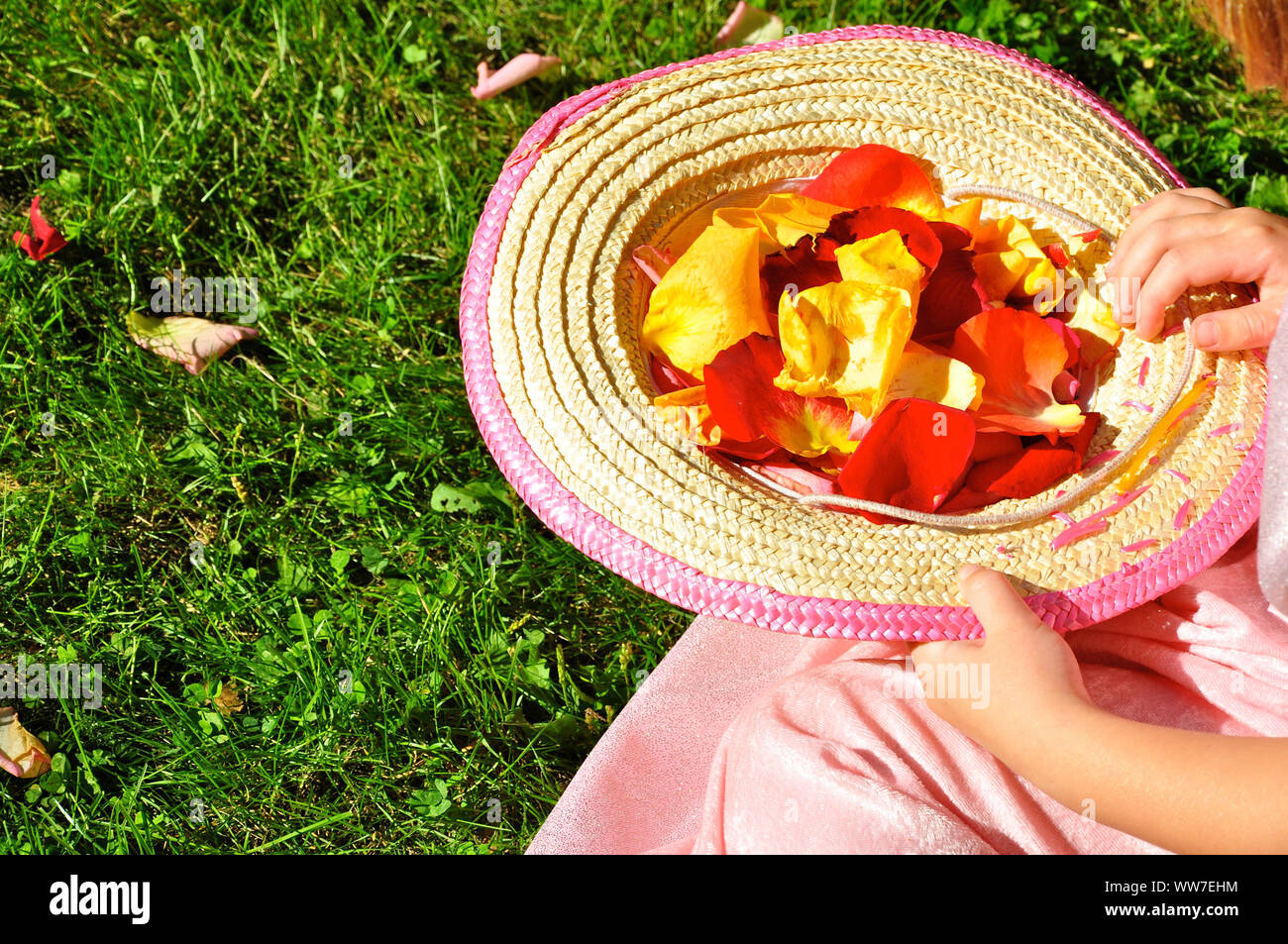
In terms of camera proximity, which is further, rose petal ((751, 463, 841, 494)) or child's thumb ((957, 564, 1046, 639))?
rose petal ((751, 463, 841, 494))

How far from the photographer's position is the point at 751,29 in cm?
249

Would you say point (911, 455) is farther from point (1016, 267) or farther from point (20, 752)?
point (20, 752)

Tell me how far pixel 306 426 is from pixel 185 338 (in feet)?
0.95

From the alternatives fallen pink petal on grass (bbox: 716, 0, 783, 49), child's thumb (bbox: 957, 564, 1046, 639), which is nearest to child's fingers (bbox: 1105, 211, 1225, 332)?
child's thumb (bbox: 957, 564, 1046, 639)

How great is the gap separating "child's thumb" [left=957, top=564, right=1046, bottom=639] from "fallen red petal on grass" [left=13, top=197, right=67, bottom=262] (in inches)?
72.0

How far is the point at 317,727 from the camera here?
1.87 meters

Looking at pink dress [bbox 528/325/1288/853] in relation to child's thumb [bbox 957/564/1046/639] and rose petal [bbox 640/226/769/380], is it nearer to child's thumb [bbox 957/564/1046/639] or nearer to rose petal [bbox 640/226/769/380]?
child's thumb [bbox 957/564/1046/639]

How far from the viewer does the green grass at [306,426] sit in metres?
1.85

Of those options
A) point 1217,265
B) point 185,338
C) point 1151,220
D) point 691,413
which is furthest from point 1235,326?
point 185,338

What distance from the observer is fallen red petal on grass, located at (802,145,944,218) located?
161 cm

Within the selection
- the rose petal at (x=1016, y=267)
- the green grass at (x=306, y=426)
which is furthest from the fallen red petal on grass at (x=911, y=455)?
the green grass at (x=306, y=426)

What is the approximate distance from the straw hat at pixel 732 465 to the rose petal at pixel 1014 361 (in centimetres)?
11
